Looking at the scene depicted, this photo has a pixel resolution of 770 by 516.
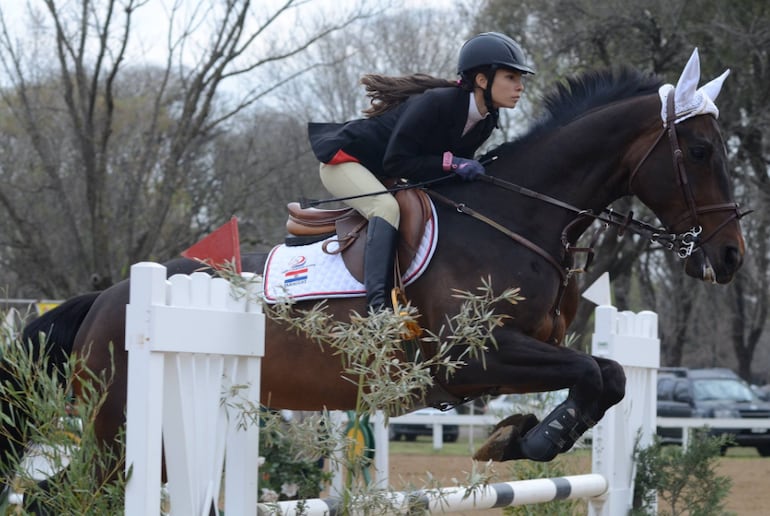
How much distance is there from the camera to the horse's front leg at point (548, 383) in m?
4.28

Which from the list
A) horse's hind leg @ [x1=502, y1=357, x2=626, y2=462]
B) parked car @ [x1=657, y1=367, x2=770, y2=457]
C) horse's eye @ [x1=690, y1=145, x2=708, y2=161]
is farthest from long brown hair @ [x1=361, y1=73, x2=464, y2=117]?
parked car @ [x1=657, y1=367, x2=770, y2=457]

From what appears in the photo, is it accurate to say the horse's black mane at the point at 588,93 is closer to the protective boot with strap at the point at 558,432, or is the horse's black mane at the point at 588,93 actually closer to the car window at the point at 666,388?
the protective boot with strap at the point at 558,432

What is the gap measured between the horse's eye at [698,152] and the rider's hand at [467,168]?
2.96 ft

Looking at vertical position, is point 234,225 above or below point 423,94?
below

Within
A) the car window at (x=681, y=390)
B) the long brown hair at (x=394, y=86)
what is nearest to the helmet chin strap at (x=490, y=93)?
the long brown hair at (x=394, y=86)

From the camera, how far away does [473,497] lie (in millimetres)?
4113

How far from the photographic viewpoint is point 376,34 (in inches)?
893

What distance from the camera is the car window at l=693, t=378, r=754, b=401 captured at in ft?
60.7

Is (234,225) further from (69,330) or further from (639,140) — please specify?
(639,140)

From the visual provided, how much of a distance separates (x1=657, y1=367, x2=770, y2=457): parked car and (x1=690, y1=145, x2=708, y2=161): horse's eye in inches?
509

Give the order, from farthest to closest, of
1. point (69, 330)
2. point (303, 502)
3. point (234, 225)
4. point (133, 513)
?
1. point (69, 330)
2. point (234, 225)
3. point (303, 502)
4. point (133, 513)

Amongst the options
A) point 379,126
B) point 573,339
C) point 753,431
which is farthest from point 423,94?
point 753,431

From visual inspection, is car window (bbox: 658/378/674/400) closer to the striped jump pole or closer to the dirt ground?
the dirt ground

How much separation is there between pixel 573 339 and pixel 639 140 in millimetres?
1412
